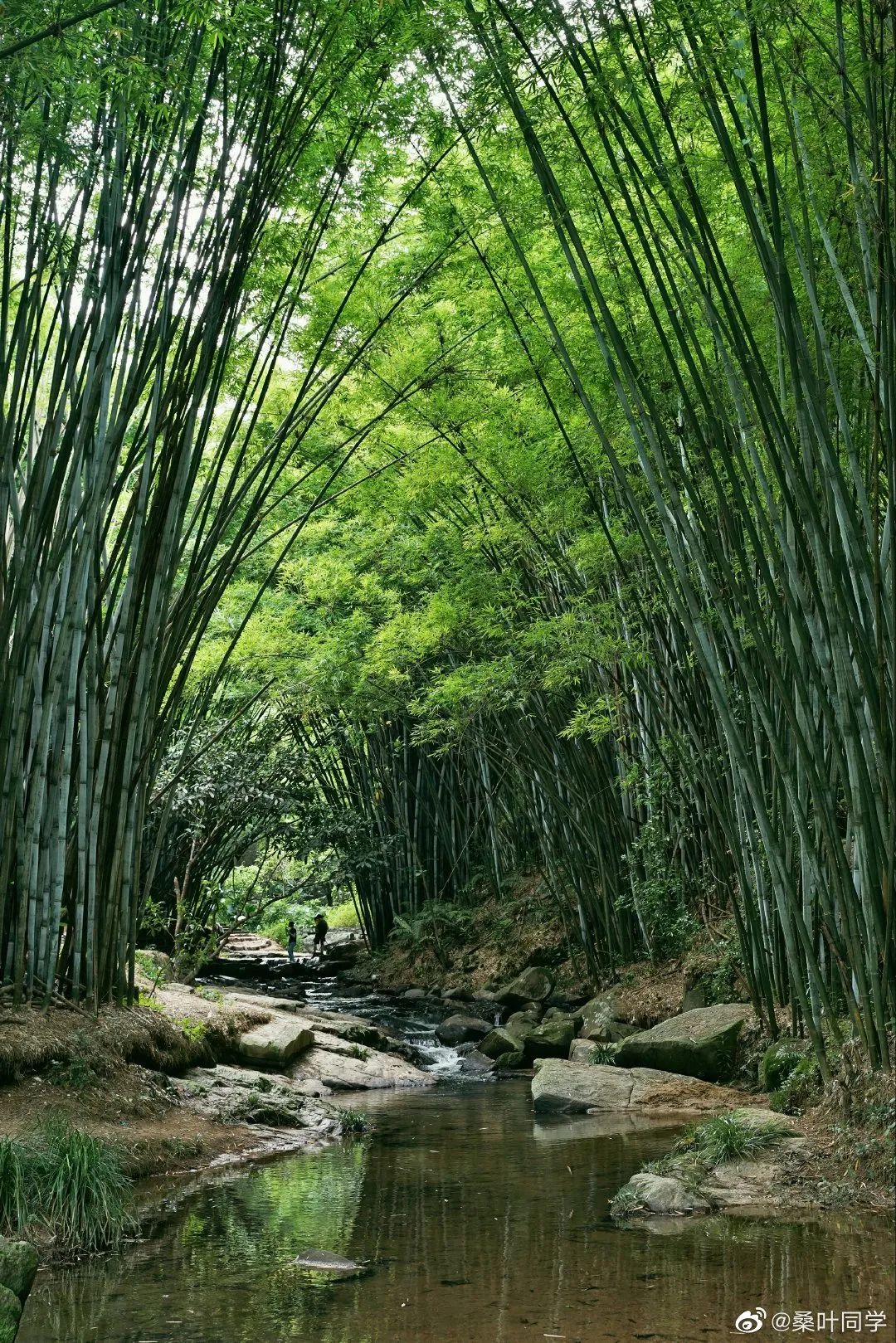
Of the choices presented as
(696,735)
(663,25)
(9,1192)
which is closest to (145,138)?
(663,25)

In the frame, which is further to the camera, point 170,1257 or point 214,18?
point 214,18

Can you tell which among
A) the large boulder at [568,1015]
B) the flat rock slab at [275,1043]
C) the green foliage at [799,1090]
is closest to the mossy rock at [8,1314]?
the green foliage at [799,1090]

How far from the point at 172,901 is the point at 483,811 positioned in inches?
139

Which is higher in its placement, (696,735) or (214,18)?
(214,18)

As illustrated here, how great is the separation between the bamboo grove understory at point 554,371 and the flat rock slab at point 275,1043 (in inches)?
60.0

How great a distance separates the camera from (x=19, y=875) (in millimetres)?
3975

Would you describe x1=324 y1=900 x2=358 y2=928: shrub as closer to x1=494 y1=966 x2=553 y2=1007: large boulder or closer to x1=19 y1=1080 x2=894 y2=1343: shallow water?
x1=494 y1=966 x2=553 y2=1007: large boulder

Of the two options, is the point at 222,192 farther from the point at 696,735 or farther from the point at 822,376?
the point at 696,735

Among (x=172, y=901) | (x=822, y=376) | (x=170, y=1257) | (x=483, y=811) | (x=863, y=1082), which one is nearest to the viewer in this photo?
(x=170, y=1257)

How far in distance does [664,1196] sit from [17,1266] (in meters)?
1.79

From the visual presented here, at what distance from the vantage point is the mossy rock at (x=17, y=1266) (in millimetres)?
2262

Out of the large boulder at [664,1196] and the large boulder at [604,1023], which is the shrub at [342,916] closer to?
the large boulder at [604,1023]

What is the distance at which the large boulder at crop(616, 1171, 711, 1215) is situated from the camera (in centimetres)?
317

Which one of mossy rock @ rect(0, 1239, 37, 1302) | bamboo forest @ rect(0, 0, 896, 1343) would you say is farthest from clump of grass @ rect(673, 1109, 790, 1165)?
mossy rock @ rect(0, 1239, 37, 1302)
